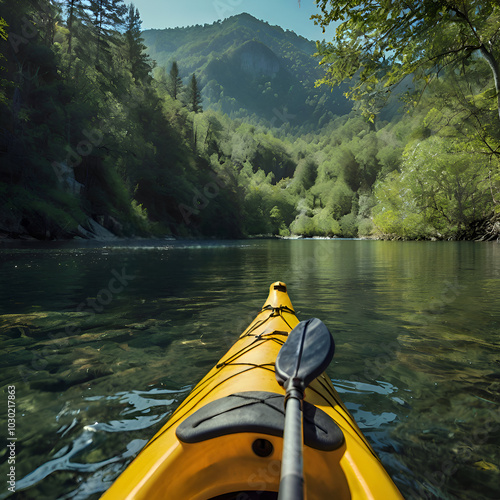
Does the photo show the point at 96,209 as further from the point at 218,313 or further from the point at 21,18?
the point at 218,313

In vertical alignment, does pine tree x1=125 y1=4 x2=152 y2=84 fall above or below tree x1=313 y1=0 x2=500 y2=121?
above

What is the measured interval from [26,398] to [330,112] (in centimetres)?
19252

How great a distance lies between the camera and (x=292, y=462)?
1.05 m

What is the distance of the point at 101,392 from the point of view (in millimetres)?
2990

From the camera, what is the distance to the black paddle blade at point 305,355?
6.05 ft

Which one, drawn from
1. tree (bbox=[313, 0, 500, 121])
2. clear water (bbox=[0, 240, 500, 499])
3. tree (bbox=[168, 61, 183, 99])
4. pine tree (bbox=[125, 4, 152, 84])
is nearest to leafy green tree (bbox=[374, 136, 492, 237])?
tree (bbox=[313, 0, 500, 121])

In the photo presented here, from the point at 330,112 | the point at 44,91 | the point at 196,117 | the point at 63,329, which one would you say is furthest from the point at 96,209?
the point at 330,112

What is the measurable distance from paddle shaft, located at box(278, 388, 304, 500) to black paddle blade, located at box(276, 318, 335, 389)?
388 mm

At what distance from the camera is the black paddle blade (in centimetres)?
184

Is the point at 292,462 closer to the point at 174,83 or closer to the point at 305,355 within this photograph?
the point at 305,355

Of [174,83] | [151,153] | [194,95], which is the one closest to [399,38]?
[151,153]

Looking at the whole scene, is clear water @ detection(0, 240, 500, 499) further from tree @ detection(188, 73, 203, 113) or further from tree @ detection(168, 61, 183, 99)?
tree @ detection(188, 73, 203, 113)

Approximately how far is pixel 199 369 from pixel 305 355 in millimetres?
1806

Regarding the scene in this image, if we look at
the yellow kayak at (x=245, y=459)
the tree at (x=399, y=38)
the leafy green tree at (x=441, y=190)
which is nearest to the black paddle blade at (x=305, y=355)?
the yellow kayak at (x=245, y=459)
